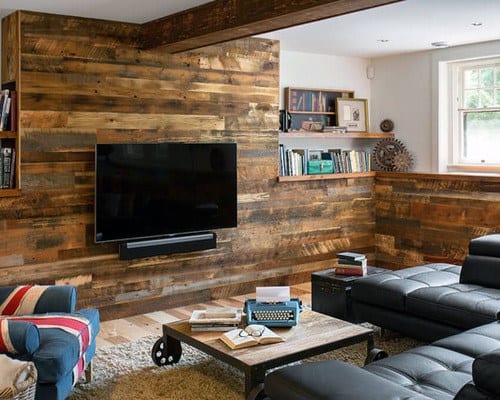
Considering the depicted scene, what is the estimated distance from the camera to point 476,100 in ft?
20.7

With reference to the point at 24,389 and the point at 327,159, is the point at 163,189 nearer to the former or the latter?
the point at 327,159

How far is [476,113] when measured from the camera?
20.8 ft

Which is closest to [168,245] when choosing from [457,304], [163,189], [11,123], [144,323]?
[163,189]

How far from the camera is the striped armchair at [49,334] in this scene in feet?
9.29

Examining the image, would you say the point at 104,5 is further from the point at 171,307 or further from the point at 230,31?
the point at 171,307

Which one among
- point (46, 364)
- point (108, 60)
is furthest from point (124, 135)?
point (46, 364)

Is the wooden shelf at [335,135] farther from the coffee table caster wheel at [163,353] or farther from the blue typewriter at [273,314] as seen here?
the coffee table caster wheel at [163,353]

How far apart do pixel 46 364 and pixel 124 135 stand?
245 cm

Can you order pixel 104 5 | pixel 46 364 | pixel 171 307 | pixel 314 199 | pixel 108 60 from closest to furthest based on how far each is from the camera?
1. pixel 46 364
2. pixel 104 5
3. pixel 108 60
4. pixel 171 307
5. pixel 314 199

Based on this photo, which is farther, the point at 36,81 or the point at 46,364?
the point at 36,81

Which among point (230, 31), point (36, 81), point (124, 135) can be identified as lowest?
point (124, 135)

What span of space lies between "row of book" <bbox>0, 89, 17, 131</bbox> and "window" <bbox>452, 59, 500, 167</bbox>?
437 cm

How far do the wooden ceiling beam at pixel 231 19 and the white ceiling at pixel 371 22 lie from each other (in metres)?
0.09

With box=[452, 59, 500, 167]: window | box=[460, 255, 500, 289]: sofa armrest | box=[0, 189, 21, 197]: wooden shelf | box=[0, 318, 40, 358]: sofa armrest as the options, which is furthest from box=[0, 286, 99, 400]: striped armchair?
box=[452, 59, 500, 167]: window
